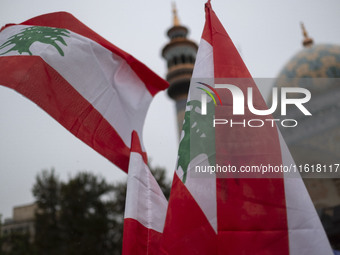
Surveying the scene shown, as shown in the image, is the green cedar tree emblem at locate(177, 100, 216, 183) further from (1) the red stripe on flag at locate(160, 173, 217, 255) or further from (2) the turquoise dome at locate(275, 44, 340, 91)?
(2) the turquoise dome at locate(275, 44, 340, 91)

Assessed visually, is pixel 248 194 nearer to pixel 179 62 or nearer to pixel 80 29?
pixel 80 29

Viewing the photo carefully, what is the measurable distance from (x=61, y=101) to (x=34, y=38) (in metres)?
0.82

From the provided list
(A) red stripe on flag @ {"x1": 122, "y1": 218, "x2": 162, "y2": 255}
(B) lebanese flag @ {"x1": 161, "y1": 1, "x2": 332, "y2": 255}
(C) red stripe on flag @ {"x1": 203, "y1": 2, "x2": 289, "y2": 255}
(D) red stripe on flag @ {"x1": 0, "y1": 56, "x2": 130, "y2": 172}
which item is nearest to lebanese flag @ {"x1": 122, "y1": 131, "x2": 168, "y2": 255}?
(A) red stripe on flag @ {"x1": 122, "y1": 218, "x2": 162, "y2": 255}

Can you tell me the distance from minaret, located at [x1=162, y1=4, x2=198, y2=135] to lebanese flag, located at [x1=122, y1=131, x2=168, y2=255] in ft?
83.5

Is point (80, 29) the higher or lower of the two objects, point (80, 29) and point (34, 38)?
the higher

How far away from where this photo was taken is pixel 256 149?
9.07ft

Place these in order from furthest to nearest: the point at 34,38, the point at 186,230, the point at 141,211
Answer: the point at 34,38 < the point at 141,211 < the point at 186,230

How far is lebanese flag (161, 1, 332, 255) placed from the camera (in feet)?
8.05

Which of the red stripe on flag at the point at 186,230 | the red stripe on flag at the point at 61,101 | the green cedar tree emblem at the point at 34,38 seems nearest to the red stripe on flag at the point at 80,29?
the green cedar tree emblem at the point at 34,38

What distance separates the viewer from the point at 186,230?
8.30 ft

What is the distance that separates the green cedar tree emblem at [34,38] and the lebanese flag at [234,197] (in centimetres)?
180

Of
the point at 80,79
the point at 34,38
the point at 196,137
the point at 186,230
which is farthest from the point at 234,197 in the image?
the point at 34,38

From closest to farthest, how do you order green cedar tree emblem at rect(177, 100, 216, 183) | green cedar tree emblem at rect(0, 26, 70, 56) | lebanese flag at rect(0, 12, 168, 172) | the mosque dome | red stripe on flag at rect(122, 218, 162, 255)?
green cedar tree emblem at rect(177, 100, 216, 183), red stripe on flag at rect(122, 218, 162, 255), lebanese flag at rect(0, 12, 168, 172), green cedar tree emblem at rect(0, 26, 70, 56), the mosque dome

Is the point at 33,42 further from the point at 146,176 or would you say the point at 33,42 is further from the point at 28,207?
the point at 28,207
